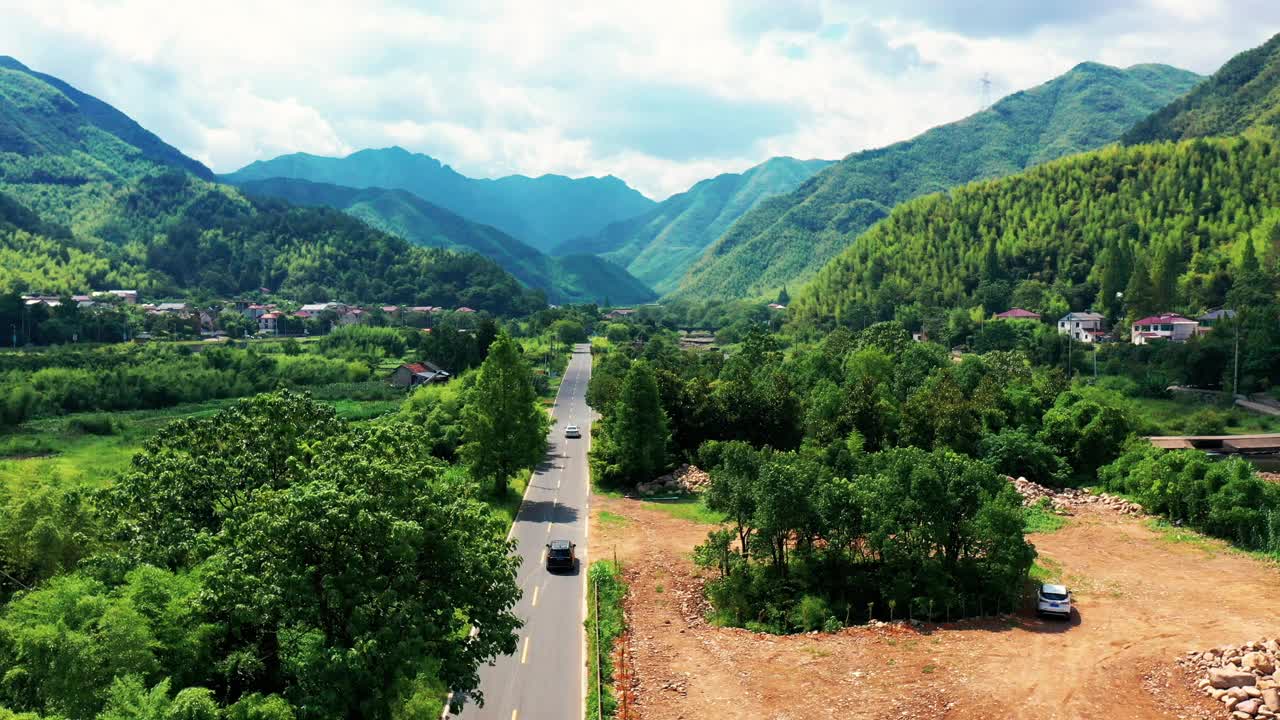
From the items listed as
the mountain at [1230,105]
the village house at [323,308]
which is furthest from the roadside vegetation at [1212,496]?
the mountain at [1230,105]

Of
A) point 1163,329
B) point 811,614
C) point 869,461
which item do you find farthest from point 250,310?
point 811,614

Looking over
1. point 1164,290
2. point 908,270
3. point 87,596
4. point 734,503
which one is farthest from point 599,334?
point 87,596

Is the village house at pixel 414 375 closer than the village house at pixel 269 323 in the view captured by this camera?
Yes

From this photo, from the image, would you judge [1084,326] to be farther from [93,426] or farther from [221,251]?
[221,251]

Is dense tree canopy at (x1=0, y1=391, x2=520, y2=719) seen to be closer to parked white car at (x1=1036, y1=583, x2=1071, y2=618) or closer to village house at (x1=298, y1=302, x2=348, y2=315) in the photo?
parked white car at (x1=1036, y1=583, x2=1071, y2=618)

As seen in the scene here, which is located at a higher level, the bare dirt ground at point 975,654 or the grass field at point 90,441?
the bare dirt ground at point 975,654

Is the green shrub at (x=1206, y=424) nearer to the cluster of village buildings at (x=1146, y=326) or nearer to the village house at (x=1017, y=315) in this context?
the cluster of village buildings at (x=1146, y=326)
